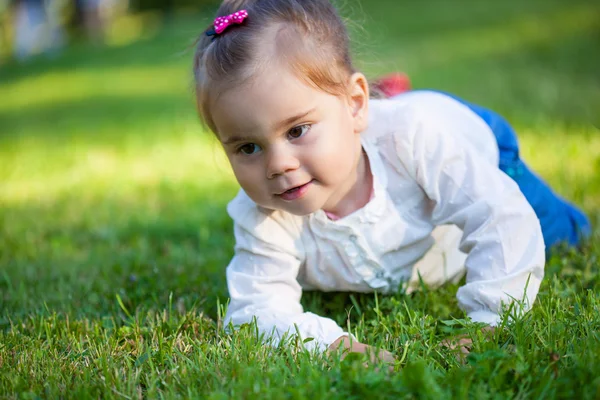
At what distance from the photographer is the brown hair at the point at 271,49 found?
2250 millimetres

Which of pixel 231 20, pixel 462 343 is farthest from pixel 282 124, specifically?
pixel 462 343

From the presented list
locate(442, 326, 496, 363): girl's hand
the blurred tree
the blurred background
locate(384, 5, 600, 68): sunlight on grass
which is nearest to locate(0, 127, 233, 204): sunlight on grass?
the blurred background

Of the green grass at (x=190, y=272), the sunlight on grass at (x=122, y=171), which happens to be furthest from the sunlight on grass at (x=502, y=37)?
the sunlight on grass at (x=122, y=171)

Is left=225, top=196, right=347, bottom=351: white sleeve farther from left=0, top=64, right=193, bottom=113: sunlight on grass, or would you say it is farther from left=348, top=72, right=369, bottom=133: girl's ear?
left=0, top=64, right=193, bottom=113: sunlight on grass

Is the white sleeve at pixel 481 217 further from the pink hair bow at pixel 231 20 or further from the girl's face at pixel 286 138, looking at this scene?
the pink hair bow at pixel 231 20

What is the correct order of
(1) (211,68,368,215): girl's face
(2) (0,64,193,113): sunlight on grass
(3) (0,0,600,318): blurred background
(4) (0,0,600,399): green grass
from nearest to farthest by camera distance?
(4) (0,0,600,399): green grass → (1) (211,68,368,215): girl's face → (3) (0,0,600,318): blurred background → (2) (0,64,193,113): sunlight on grass

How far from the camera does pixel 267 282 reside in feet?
8.34

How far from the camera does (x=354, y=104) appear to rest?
2535 millimetres

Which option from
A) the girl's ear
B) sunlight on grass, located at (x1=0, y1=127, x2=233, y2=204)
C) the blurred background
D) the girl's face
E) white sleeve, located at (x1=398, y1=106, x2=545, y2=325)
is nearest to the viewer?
the girl's face

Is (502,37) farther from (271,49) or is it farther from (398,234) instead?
(271,49)

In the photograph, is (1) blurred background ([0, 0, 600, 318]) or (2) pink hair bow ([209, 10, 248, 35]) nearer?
(2) pink hair bow ([209, 10, 248, 35])

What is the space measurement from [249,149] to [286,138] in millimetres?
135

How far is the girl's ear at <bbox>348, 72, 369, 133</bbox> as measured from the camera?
2510 millimetres

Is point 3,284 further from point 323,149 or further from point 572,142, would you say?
point 572,142
